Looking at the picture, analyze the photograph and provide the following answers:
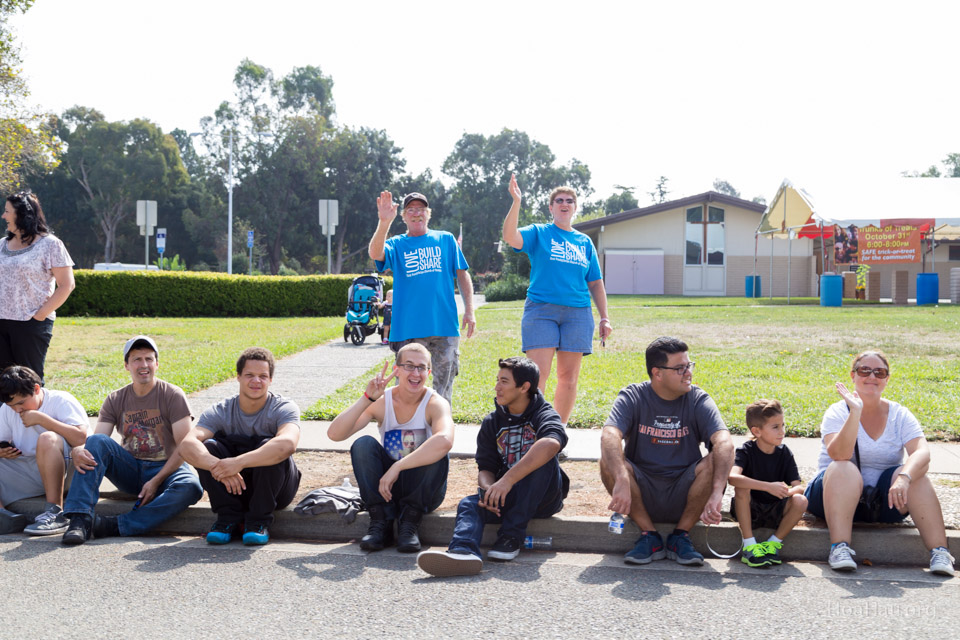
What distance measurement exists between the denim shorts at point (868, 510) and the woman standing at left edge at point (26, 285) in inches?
200

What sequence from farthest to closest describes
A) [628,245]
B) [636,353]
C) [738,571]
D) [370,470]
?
[628,245] < [636,353] < [370,470] < [738,571]

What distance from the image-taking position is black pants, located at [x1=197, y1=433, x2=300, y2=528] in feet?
16.3

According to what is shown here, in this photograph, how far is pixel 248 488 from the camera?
5094 mm

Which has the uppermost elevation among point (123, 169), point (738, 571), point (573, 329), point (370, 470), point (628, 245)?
point (123, 169)

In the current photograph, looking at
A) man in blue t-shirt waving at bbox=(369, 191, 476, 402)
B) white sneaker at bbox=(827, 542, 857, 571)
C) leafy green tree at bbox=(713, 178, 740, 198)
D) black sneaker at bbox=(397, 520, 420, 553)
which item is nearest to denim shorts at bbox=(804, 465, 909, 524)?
white sneaker at bbox=(827, 542, 857, 571)

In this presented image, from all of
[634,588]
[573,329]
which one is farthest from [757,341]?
[634,588]

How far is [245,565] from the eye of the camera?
4551 millimetres

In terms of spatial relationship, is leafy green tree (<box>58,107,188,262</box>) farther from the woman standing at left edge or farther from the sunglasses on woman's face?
the sunglasses on woman's face

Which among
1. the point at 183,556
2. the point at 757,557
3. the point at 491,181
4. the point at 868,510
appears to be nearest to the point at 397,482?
the point at 183,556

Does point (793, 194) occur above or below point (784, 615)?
above

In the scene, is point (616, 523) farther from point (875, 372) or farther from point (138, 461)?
point (138, 461)

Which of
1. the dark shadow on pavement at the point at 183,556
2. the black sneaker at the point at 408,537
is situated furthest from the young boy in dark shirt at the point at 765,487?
the dark shadow on pavement at the point at 183,556

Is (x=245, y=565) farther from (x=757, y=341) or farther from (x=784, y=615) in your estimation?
(x=757, y=341)

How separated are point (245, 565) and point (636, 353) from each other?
9768mm
